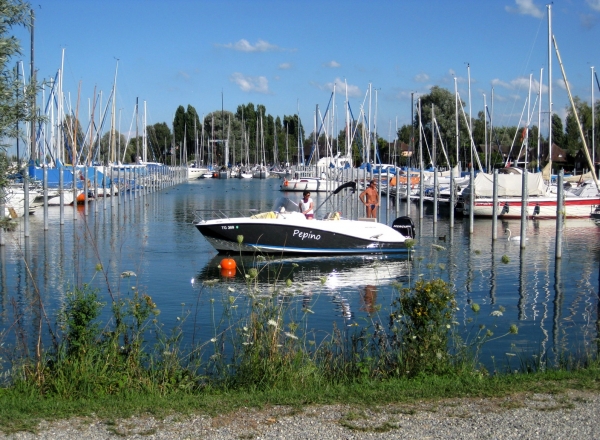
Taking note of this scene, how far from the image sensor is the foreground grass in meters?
7.46

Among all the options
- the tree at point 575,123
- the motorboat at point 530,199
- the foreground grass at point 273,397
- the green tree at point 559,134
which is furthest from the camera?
the green tree at point 559,134

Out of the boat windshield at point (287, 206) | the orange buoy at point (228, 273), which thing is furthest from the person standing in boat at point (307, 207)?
the orange buoy at point (228, 273)

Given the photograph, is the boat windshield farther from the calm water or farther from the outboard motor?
the outboard motor

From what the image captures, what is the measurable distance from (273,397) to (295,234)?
15.0 meters

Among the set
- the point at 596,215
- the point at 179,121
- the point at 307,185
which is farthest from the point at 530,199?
the point at 179,121

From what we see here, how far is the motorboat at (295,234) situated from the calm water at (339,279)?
20.8 inches

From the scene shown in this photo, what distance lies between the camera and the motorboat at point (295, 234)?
74.0 ft

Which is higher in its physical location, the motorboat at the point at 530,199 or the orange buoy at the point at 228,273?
the motorboat at the point at 530,199

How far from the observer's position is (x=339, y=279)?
19891 millimetres

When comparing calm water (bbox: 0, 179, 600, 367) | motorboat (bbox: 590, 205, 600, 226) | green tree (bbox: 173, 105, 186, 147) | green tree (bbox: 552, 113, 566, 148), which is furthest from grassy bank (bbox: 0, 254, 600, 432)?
green tree (bbox: 173, 105, 186, 147)

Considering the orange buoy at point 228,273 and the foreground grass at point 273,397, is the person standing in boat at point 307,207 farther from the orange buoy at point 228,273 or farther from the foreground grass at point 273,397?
the foreground grass at point 273,397

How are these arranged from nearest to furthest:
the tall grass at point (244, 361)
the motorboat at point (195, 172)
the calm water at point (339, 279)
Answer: the tall grass at point (244, 361) < the calm water at point (339, 279) < the motorboat at point (195, 172)

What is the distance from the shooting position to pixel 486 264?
22828 millimetres

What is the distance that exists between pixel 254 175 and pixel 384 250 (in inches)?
3822
